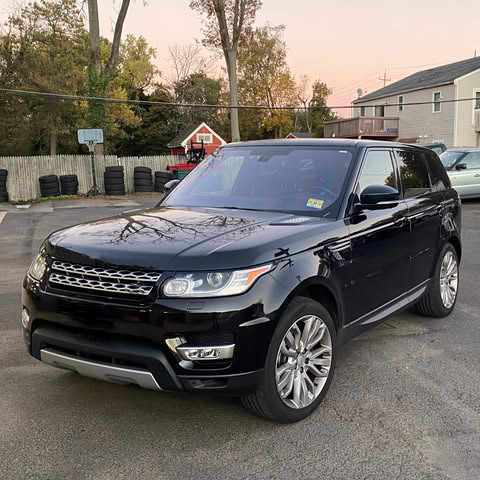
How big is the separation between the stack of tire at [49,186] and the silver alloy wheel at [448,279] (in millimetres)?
20089

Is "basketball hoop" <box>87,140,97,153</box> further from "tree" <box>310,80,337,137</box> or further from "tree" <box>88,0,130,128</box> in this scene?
"tree" <box>310,80,337,137</box>

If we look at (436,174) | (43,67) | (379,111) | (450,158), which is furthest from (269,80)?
(436,174)

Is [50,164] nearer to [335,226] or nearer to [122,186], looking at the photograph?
[122,186]

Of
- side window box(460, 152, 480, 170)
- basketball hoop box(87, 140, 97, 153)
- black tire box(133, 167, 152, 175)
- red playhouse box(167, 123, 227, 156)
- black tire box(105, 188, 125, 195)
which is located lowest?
black tire box(105, 188, 125, 195)

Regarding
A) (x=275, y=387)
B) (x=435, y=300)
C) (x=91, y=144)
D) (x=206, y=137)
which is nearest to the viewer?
(x=275, y=387)

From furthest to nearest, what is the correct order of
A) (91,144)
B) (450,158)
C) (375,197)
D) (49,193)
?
(91,144) < (49,193) < (450,158) < (375,197)

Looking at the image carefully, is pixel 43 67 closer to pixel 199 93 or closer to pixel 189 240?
pixel 199 93

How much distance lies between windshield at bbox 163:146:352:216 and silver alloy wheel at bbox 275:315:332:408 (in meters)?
0.91

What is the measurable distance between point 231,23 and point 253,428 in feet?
98.4

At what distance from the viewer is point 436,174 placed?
5559mm

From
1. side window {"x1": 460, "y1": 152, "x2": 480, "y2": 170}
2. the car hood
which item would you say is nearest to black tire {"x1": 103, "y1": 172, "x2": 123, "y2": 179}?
side window {"x1": 460, "y1": 152, "x2": 480, "y2": 170}

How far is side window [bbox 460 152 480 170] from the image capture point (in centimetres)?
1655

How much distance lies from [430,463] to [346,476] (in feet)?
1.61

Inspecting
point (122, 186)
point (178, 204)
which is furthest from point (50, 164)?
point (178, 204)
